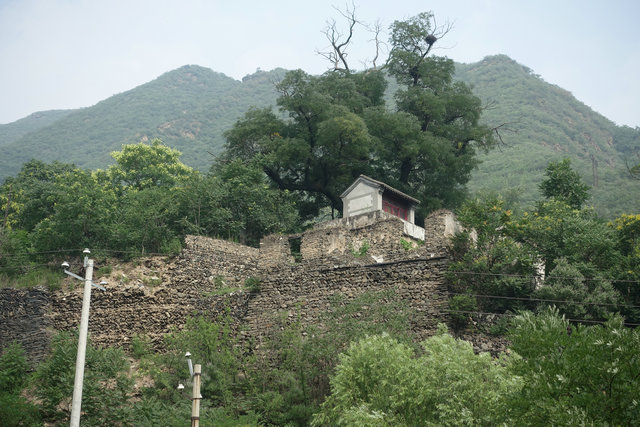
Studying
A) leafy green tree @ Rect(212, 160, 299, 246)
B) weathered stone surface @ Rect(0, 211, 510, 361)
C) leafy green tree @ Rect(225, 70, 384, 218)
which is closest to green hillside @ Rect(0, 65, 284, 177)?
leafy green tree @ Rect(225, 70, 384, 218)

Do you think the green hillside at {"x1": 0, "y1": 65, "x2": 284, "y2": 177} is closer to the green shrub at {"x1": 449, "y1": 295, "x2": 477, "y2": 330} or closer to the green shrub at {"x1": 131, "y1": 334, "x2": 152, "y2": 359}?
the green shrub at {"x1": 131, "y1": 334, "x2": 152, "y2": 359}

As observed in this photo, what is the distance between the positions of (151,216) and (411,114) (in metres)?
15.1

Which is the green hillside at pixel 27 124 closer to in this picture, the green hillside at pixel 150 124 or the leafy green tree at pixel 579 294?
the green hillside at pixel 150 124

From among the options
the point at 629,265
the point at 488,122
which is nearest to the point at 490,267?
the point at 629,265

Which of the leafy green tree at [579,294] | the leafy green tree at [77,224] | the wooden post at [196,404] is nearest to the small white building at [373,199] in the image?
the leafy green tree at [77,224]

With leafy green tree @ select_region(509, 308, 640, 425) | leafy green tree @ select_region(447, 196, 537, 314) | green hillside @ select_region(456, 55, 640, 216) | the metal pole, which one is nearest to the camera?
leafy green tree @ select_region(509, 308, 640, 425)

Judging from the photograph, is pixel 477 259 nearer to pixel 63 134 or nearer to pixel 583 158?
pixel 583 158

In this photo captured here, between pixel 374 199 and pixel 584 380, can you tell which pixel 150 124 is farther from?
pixel 584 380

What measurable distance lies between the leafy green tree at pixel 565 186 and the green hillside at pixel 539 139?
12.4 meters

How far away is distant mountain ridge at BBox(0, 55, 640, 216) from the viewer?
65062 millimetres

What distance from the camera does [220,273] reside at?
2908 centimetres

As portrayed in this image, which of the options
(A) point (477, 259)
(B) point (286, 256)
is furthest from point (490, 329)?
(B) point (286, 256)

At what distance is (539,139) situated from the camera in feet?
258

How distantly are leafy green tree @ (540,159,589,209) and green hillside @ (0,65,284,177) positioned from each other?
47263 millimetres
